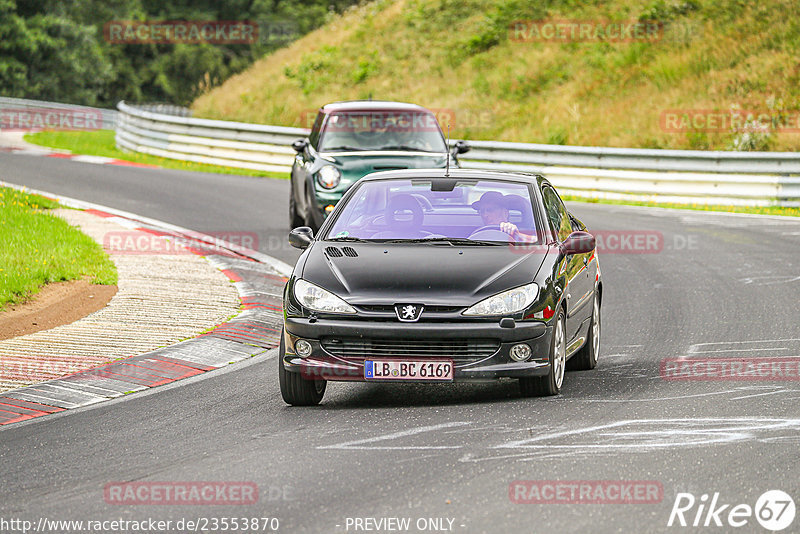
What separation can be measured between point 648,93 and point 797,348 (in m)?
21.0

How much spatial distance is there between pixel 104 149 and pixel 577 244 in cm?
2496

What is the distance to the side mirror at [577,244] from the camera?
8.81m

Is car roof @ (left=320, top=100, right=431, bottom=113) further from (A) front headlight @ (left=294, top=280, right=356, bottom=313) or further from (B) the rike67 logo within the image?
(B) the rike67 logo

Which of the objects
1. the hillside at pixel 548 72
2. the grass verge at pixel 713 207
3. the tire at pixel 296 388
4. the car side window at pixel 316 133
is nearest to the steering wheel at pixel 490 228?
the tire at pixel 296 388

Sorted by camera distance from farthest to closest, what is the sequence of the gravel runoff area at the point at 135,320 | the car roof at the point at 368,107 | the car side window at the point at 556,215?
the car roof at the point at 368,107 < the gravel runoff area at the point at 135,320 < the car side window at the point at 556,215

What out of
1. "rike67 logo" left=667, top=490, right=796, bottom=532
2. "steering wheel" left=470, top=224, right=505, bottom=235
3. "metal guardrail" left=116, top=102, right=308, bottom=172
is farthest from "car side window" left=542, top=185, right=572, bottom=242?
"metal guardrail" left=116, top=102, right=308, bottom=172

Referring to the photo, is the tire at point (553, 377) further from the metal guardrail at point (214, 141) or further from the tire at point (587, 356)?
the metal guardrail at point (214, 141)

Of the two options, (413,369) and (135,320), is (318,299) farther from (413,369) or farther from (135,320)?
(135,320)

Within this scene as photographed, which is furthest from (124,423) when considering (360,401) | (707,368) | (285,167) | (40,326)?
(285,167)

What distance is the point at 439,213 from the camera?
919cm

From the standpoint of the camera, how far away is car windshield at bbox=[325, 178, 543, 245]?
877 centimetres

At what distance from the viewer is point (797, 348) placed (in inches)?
399

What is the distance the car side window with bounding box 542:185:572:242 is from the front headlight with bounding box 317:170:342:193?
19.9 feet

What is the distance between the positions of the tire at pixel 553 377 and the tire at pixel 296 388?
1393 mm
